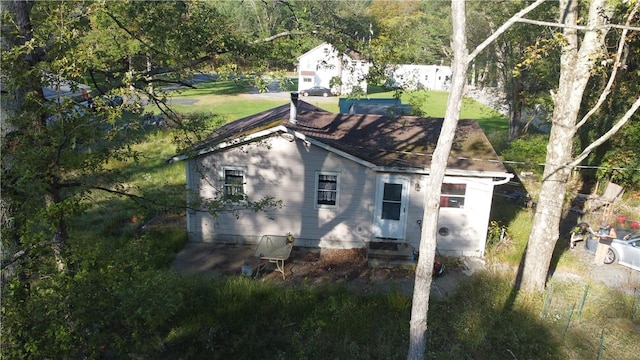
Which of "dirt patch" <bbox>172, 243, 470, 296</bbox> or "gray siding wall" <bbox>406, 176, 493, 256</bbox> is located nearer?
"dirt patch" <bbox>172, 243, 470, 296</bbox>

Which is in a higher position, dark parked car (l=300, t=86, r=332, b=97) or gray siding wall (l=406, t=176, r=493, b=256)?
dark parked car (l=300, t=86, r=332, b=97)

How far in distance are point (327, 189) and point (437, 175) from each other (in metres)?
7.55

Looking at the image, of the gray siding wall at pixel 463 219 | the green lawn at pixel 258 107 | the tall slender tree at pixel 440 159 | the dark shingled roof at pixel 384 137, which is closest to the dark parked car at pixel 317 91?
the green lawn at pixel 258 107

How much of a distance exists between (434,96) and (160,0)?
174ft

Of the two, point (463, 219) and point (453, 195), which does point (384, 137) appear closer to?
point (453, 195)

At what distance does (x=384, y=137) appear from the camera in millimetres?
16203

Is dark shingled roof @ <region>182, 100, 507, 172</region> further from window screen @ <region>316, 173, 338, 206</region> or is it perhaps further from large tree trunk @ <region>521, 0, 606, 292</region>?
large tree trunk @ <region>521, 0, 606, 292</region>

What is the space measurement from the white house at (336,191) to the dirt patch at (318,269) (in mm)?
513

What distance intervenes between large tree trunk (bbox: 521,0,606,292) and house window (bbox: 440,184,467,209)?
8.73 ft

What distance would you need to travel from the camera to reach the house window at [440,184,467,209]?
13.8m

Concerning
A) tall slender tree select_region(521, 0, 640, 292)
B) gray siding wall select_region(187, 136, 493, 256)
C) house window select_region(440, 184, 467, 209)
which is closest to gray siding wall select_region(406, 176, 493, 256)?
gray siding wall select_region(187, 136, 493, 256)

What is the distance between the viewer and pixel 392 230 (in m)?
14.1

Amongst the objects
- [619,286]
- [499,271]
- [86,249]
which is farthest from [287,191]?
[619,286]

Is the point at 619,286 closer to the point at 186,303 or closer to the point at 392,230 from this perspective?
the point at 392,230
